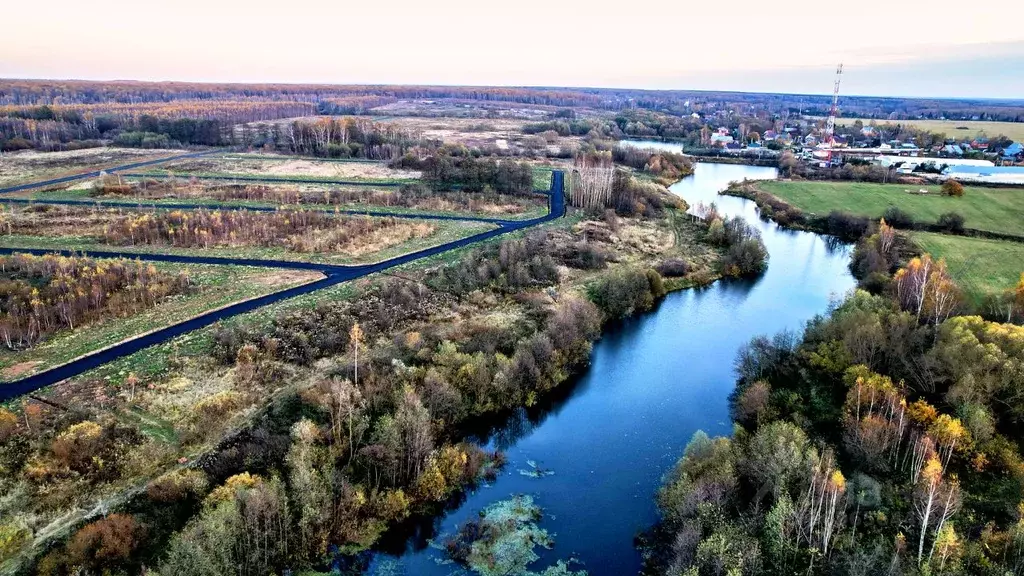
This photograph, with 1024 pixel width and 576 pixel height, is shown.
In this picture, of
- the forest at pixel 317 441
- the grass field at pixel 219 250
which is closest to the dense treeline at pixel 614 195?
the grass field at pixel 219 250

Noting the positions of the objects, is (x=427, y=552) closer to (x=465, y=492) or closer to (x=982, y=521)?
(x=465, y=492)

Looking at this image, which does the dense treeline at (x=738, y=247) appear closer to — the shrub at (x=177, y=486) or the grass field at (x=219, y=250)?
the grass field at (x=219, y=250)

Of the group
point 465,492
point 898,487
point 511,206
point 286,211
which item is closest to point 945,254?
point 898,487

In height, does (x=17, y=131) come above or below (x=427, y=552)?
above

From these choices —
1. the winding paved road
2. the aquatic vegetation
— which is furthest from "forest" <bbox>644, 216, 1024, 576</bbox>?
the winding paved road

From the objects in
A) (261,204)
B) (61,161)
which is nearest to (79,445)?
(261,204)

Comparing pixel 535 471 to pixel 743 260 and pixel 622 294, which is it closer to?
pixel 622 294
